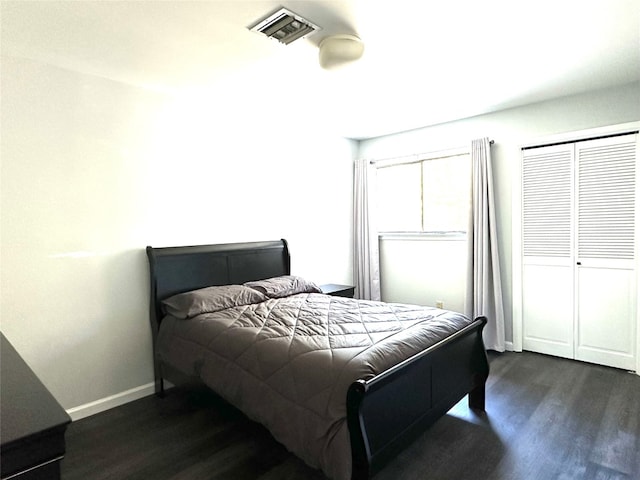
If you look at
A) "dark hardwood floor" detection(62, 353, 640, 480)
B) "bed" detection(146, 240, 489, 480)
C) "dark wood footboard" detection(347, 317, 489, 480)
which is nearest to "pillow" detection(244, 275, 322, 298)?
"bed" detection(146, 240, 489, 480)

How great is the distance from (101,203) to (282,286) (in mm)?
1613

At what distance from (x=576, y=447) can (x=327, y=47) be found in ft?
9.30

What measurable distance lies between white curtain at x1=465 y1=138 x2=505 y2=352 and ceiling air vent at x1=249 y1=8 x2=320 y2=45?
2.47 m

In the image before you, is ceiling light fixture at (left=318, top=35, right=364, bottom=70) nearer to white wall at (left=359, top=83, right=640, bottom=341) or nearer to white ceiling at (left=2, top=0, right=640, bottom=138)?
white ceiling at (left=2, top=0, right=640, bottom=138)

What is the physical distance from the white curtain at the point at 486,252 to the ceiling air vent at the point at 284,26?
8.11ft

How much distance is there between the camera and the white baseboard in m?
2.70

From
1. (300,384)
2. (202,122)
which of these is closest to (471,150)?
(202,122)

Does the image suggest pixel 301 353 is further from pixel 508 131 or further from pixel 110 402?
pixel 508 131

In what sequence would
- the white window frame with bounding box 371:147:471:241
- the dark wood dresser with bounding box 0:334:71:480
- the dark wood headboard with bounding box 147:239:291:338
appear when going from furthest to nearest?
the white window frame with bounding box 371:147:471:241 → the dark wood headboard with bounding box 147:239:291:338 → the dark wood dresser with bounding box 0:334:71:480

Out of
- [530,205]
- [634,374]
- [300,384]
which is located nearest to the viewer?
[300,384]

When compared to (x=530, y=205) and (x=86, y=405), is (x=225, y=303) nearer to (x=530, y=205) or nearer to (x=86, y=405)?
(x=86, y=405)

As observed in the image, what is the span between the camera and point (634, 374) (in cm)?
324

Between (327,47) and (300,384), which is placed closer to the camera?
(300,384)

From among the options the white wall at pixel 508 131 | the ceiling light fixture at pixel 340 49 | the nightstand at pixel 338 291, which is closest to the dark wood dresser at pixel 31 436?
the ceiling light fixture at pixel 340 49
